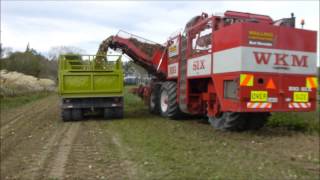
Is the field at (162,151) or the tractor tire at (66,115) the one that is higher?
the tractor tire at (66,115)

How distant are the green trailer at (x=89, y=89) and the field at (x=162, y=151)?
218 cm

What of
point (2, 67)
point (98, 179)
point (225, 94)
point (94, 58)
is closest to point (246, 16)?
point (225, 94)

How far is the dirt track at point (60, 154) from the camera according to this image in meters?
7.69

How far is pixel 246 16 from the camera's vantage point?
43.3ft

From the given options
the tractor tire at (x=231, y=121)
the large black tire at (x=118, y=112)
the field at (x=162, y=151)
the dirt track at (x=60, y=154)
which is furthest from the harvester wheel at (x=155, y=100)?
the tractor tire at (x=231, y=121)

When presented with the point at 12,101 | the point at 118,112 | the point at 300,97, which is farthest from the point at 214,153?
the point at 12,101

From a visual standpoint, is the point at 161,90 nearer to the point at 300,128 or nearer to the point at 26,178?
the point at 300,128

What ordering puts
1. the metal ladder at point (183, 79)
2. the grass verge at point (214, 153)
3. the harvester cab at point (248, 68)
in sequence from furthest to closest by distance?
the metal ladder at point (183, 79) → the harvester cab at point (248, 68) → the grass verge at point (214, 153)

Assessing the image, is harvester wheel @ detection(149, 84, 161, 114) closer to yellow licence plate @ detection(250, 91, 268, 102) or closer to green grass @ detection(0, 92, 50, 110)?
yellow licence plate @ detection(250, 91, 268, 102)

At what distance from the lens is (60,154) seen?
9.45m

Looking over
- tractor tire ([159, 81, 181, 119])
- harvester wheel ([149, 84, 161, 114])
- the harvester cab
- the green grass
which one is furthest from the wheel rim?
the green grass

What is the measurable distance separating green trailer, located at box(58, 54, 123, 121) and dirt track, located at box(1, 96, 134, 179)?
7.38ft

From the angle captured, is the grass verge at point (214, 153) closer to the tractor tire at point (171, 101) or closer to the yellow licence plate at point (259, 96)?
the yellow licence plate at point (259, 96)

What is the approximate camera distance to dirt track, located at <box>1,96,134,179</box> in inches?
303
